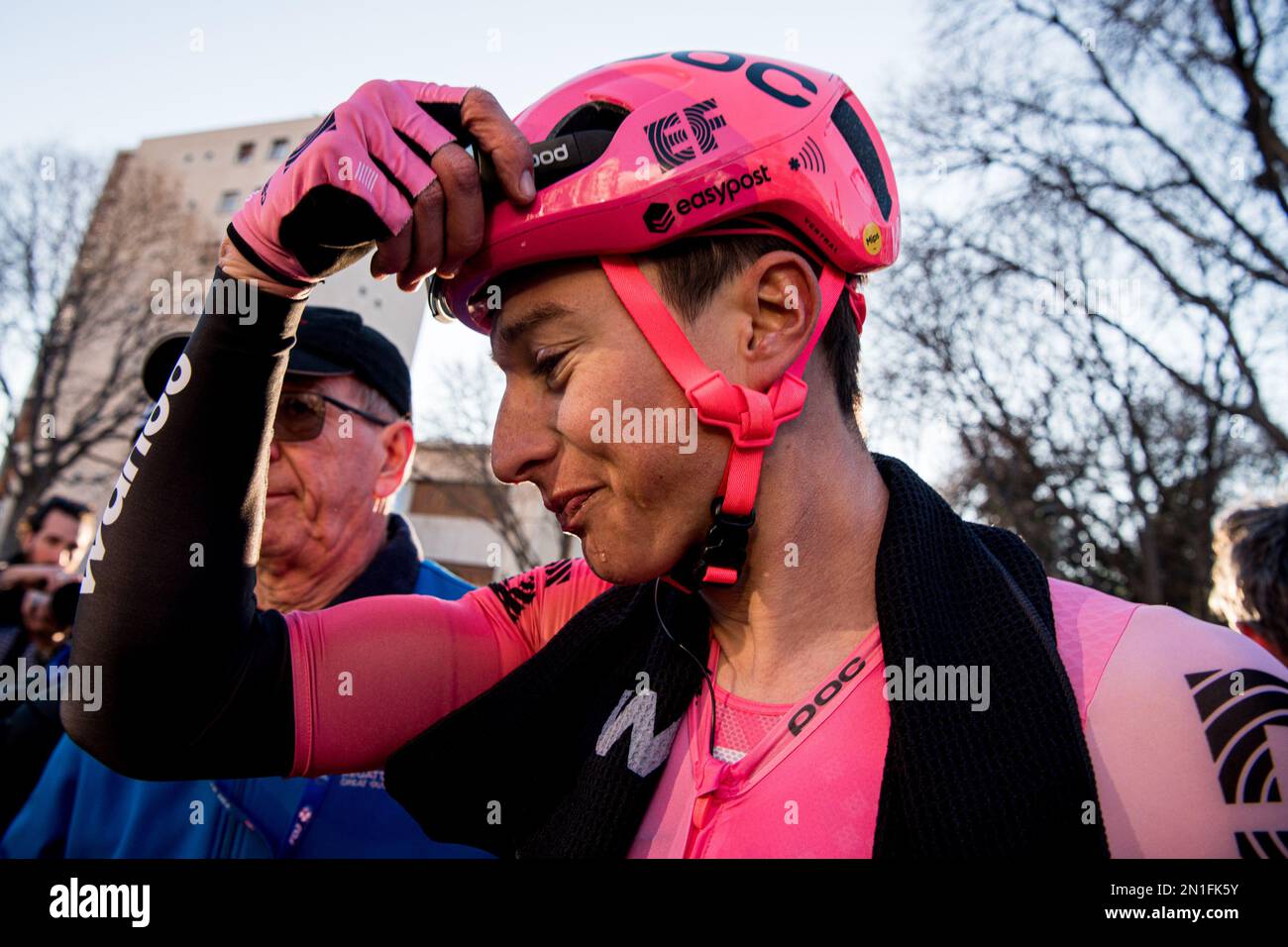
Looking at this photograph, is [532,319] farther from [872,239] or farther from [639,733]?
[639,733]

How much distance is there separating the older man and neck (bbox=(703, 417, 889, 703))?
1207 millimetres

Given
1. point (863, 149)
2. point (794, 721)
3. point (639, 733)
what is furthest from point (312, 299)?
point (794, 721)

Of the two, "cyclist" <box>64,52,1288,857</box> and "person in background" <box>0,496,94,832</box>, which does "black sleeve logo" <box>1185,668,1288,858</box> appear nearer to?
"cyclist" <box>64,52,1288,857</box>

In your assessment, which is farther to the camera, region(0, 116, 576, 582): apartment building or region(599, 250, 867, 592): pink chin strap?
region(0, 116, 576, 582): apartment building

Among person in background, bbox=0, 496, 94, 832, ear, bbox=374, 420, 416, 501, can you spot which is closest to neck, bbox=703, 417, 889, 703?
ear, bbox=374, 420, 416, 501

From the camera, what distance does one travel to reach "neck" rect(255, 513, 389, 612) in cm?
317

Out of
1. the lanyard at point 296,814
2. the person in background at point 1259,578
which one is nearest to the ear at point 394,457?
the lanyard at point 296,814

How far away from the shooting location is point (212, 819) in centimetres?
263

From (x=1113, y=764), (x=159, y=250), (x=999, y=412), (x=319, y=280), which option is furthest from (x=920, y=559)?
(x=159, y=250)

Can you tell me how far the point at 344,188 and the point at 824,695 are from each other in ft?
4.24

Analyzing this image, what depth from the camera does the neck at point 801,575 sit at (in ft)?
6.09

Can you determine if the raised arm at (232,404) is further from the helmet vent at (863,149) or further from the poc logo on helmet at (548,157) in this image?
the helmet vent at (863,149)

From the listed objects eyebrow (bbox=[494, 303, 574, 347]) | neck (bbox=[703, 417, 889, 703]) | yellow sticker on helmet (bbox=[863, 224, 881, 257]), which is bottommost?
neck (bbox=[703, 417, 889, 703])
